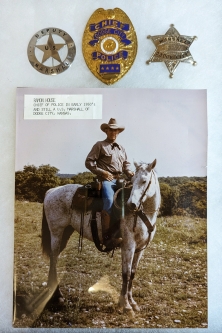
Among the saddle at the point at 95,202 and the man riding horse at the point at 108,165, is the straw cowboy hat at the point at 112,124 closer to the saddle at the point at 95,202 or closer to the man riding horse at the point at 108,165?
the man riding horse at the point at 108,165

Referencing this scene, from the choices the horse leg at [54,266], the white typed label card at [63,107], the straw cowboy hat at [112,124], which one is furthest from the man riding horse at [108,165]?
the horse leg at [54,266]

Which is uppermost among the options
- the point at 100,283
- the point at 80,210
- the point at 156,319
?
the point at 80,210

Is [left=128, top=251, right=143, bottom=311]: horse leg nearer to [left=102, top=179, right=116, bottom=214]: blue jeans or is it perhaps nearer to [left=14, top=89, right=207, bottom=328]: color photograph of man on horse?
[left=14, top=89, right=207, bottom=328]: color photograph of man on horse

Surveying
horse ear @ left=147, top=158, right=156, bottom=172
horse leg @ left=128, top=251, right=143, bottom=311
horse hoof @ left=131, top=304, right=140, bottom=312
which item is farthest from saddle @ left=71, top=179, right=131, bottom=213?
horse hoof @ left=131, top=304, right=140, bottom=312

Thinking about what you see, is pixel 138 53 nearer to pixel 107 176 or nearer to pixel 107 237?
pixel 107 176

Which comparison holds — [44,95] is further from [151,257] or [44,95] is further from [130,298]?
[130,298]

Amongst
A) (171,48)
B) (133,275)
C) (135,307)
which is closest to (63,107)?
(171,48)

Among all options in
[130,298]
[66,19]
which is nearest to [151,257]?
[130,298]

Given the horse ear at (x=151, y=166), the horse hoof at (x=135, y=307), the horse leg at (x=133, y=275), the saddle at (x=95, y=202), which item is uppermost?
the horse ear at (x=151, y=166)
